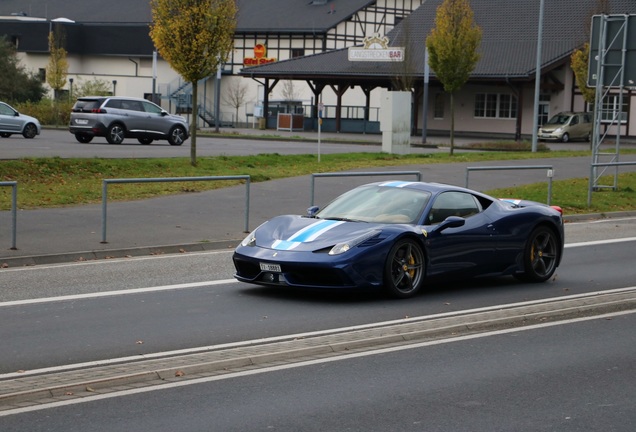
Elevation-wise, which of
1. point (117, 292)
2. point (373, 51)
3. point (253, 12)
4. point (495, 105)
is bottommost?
point (117, 292)

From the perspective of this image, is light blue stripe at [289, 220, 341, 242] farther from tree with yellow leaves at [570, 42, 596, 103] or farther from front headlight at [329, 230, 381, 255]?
tree with yellow leaves at [570, 42, 596, 103]

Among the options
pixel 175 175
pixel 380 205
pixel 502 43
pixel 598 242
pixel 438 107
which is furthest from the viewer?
pixel 438 107

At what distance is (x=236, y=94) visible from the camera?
7644 centimetres

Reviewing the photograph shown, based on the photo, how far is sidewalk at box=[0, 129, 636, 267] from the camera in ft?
50.5

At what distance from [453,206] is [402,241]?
123 cm

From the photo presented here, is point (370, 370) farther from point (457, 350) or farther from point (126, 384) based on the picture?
point (126, 384)

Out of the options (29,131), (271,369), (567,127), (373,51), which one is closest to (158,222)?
(271,369)

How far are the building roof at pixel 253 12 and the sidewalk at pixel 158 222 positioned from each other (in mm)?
48747

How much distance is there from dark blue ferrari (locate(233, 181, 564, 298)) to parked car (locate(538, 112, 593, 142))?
4513 cm

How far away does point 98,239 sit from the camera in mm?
16375

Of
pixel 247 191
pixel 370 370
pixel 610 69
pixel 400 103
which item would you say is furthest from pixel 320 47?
pixel 370 370

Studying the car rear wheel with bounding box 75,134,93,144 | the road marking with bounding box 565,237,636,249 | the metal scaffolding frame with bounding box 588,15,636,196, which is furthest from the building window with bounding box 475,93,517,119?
the road marking with bounding box 565,237,636,249

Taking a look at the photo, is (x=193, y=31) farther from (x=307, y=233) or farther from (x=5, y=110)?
(x=5, y=110)

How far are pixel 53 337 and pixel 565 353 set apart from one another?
451 cm
